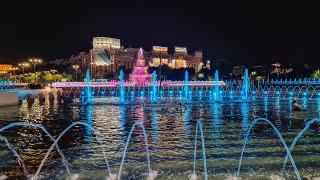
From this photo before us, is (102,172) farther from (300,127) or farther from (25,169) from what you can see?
(300,127)

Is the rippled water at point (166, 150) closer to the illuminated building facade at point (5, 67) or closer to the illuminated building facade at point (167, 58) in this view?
the illuminated building facade at point (5, 67)

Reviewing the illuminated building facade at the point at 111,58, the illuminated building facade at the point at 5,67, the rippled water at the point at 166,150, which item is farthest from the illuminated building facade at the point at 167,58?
the rippled water at the point at 166,150

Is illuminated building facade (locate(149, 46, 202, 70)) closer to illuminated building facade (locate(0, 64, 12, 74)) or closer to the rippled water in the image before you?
illuminated building facade (locate(0, 64, 12, 74))

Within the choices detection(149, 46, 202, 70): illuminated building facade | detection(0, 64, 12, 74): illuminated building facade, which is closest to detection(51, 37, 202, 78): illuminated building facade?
detection(149, 46, 202, 70): illuminated building facade

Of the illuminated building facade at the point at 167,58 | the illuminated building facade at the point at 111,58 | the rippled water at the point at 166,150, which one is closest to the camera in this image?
the rippled water at the point at 166,150

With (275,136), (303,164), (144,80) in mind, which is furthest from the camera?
(144,80)

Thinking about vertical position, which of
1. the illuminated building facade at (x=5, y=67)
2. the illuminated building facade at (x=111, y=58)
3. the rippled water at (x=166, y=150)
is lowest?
the rippled water at (x=166, y=150)

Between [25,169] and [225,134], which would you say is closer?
[25,169]

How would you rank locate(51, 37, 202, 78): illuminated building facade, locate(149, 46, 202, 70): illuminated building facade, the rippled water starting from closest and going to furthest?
the rippled water, locate(51, 37, 202, 78): illuminated building facade, locate(149, 46, 202, 70): illuminated building facade

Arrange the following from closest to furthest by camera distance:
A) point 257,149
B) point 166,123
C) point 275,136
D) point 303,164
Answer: point 303,164, point 257,149, point 275,136, point 166,123

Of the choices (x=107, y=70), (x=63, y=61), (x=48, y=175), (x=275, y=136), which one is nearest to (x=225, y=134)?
(x=275, y=136)

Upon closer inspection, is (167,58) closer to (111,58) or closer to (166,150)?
(111,58)

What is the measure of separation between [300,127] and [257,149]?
6723 mm

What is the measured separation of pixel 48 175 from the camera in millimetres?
10914
